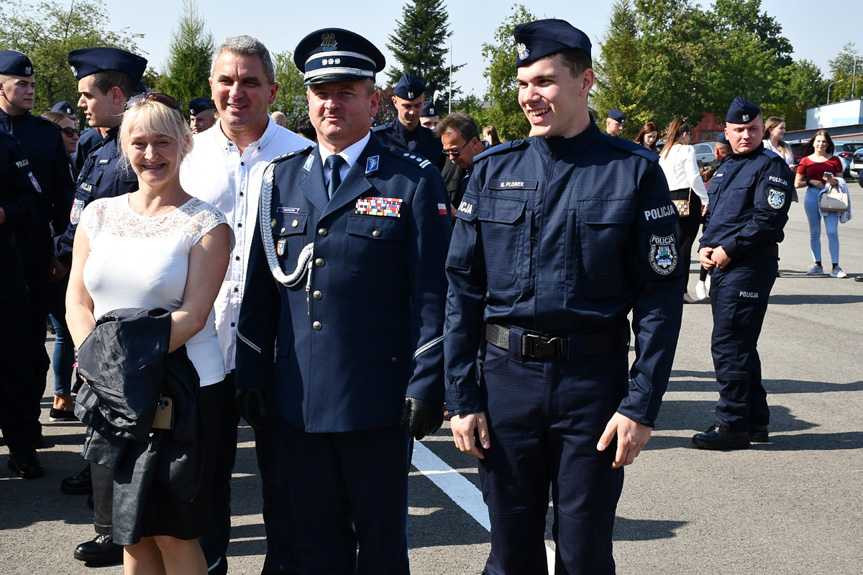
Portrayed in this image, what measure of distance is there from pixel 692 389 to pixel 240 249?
4719 millimetres

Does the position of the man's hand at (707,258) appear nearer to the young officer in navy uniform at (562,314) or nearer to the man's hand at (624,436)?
the young officer in navy uniform at (562,314)

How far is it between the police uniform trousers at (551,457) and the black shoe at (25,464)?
11.1 ft

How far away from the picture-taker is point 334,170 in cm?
310

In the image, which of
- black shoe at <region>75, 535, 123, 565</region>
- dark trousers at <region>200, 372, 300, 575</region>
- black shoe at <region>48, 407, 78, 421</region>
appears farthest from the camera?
black shoe at <region>48, 407, 78, 421</region>

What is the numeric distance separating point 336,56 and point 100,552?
103 inches

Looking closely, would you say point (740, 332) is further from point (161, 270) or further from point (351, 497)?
point (161, 270)

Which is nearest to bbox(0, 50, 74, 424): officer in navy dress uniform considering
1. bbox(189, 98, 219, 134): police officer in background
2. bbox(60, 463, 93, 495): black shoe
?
bbox(60, 463, 93, 495): black shoe

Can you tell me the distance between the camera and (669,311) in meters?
2.67

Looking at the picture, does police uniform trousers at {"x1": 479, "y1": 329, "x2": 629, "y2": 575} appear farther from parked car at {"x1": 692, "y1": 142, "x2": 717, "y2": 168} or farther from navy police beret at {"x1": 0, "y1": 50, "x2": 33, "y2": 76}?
parked car at {"x1": 692, "y1": 142, "x2": 717, "y2": 168}

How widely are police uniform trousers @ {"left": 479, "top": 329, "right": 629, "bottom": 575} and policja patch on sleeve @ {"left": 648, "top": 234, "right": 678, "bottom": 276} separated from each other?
327 mm

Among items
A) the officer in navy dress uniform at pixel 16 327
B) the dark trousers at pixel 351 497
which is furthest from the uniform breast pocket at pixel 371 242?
the officer in navy dress uniform at pixel 16 327

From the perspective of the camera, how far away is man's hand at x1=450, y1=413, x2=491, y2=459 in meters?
2.83

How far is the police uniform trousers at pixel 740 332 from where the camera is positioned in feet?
18.0

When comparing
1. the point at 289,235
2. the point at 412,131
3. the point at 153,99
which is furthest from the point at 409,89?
the point at 289,235
